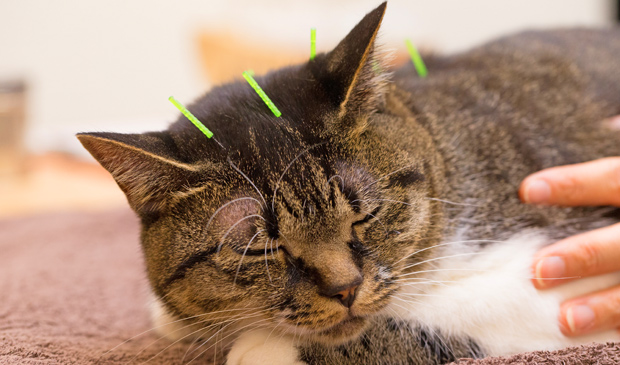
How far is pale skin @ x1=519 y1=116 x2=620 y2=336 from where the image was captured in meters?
1.33

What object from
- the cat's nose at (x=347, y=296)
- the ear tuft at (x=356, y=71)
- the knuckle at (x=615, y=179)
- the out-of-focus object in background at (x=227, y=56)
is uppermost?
the out-of-focus object in background at (x=227, y=56)

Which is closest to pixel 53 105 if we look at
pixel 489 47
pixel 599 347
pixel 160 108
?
pixel 160 108

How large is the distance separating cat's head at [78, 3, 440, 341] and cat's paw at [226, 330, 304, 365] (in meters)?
0.06

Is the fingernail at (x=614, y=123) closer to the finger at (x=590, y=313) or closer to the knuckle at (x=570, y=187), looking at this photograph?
the knuckle at (x=570, y=187)

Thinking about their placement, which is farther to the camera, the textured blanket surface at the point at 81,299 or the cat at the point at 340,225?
the textured blanket surface at the point at 81,299

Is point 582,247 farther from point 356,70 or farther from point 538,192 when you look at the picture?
point 356,70

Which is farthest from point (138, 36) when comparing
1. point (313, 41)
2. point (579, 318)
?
point (579, 318)

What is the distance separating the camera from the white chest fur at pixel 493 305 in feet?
4.29

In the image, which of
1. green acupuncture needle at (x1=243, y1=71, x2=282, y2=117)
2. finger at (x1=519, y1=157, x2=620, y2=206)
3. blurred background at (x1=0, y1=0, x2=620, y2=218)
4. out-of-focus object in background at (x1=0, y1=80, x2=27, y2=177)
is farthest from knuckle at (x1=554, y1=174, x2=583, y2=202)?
out-of-focus object in background at (x1=0, y1=80, x2=27, y2=177)

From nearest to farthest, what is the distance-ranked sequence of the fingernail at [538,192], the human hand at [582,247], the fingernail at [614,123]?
the human hand at [582,247], the fingernail at [538,192], the fingernail at [614,123]

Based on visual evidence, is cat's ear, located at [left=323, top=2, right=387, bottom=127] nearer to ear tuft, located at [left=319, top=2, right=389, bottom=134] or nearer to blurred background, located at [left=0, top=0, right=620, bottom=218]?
ear tuft, located at [left=319, top=2, right=389, bottom=134]

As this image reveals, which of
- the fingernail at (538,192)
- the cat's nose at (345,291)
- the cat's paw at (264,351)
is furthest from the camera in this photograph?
the fingernail at (538,192)

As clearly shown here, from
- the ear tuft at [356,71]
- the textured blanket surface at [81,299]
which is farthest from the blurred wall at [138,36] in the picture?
the ear tuft at [356,71]

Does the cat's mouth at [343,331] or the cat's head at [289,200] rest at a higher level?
the cat's head at [289,200]
